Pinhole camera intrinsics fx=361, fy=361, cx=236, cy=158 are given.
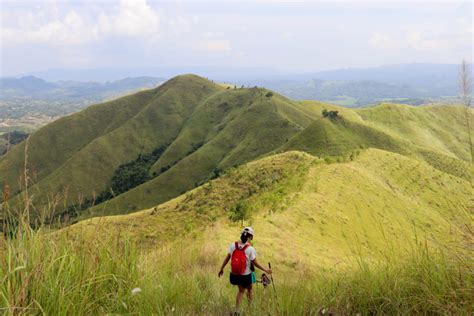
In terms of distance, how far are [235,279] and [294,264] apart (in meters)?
5.99

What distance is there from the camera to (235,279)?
663 centimetres

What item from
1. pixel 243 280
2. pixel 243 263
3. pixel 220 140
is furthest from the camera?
pixel 220 140

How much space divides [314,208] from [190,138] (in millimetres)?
112473

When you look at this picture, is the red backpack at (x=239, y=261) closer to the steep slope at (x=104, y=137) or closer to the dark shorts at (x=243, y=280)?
the dark shorts at (x=243, y=280)

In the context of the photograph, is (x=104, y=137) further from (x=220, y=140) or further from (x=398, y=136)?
(x=398, y=136)

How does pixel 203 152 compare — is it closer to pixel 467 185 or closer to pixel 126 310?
pixel 467 185

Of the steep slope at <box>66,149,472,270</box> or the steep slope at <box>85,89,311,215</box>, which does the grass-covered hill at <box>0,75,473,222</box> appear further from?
the steep slope at <box>66,149,472,270</box>

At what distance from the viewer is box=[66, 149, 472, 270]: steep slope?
15.5 metres

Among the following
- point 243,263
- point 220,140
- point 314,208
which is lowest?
point 220,140

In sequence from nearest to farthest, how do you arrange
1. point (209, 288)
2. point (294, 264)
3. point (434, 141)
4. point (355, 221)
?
point (209, 288)
point (294, 264)
point (355, 221)
point (434, 141)

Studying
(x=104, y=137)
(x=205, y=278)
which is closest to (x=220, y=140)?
(x=104, y=137)

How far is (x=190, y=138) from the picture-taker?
431ft

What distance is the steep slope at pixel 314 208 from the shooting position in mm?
15537

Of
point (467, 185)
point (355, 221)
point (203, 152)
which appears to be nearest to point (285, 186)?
point (355, 221)
